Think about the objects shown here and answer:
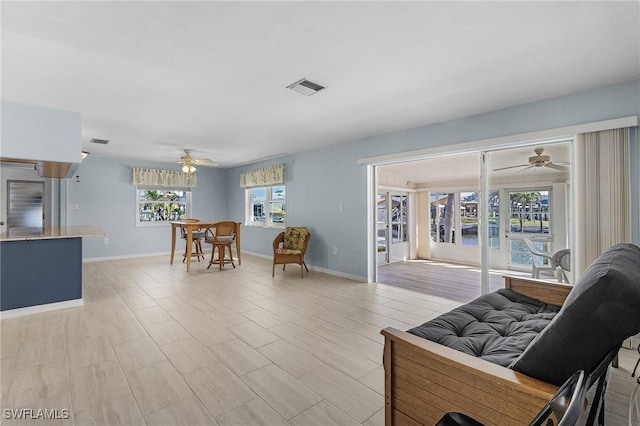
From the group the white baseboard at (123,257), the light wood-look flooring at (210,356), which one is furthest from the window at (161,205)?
the light wood-look flooring at (210,356)

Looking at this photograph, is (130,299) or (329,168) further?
(329,168)

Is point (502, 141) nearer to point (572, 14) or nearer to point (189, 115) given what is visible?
point (572, 14)

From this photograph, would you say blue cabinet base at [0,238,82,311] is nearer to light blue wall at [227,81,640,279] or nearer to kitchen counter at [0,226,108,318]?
kitchen counter at [0,226,108,318]

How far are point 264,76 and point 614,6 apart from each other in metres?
2.27

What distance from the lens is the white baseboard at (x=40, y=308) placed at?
10.6 ft

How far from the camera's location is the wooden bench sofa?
36.3 inches

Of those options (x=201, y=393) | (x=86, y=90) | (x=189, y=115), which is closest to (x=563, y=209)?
(x=201, y=393)

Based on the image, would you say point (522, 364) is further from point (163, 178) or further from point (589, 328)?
point (163, 178)

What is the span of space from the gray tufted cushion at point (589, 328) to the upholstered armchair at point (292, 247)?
4.29 metres

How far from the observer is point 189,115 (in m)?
3.65

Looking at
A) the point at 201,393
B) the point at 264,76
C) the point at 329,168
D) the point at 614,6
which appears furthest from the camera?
the point at 329,168

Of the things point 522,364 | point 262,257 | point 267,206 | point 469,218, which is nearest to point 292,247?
point 262,257

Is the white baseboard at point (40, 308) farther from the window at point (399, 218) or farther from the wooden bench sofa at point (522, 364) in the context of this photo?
the window at point (399, 218)

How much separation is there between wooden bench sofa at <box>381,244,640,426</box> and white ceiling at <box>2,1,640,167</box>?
1.51 metres
